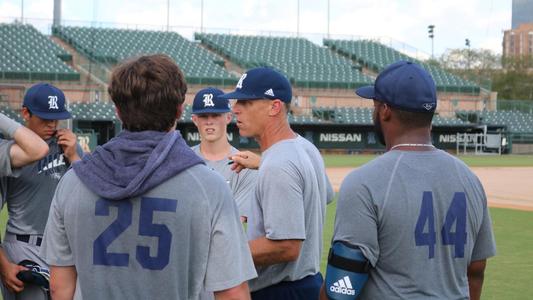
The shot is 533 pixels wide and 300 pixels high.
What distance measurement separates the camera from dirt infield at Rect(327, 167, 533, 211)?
19.6 meters

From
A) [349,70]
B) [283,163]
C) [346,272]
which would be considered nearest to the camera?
[346,272]

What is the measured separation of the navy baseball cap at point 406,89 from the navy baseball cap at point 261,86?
1.05 m

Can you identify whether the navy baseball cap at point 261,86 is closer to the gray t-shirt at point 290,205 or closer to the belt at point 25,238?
the gray t-shirt at point 290,205

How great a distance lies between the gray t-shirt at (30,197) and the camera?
4.67 m

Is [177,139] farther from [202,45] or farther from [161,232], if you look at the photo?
[202,45]

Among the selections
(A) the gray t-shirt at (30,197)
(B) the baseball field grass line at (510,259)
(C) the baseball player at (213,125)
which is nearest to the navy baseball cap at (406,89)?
(A) the gray t-shirt at (30,197)

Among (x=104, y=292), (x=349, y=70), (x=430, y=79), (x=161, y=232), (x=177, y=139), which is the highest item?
(x=349, y=70)

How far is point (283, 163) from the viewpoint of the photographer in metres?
3.75

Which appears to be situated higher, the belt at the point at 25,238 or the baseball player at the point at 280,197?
the baseball player at the point at 280,197

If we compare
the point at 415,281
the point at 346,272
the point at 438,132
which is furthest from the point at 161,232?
the point at 438,132

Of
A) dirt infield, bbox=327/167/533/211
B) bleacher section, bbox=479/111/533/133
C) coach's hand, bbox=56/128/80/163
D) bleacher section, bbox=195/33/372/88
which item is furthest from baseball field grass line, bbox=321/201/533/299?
bleacher section, bbox=479/111/533/133

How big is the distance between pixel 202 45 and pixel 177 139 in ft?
186

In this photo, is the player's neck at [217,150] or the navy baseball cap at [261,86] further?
the player's neck at [217,150]

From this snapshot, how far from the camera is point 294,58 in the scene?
58.9 metres
